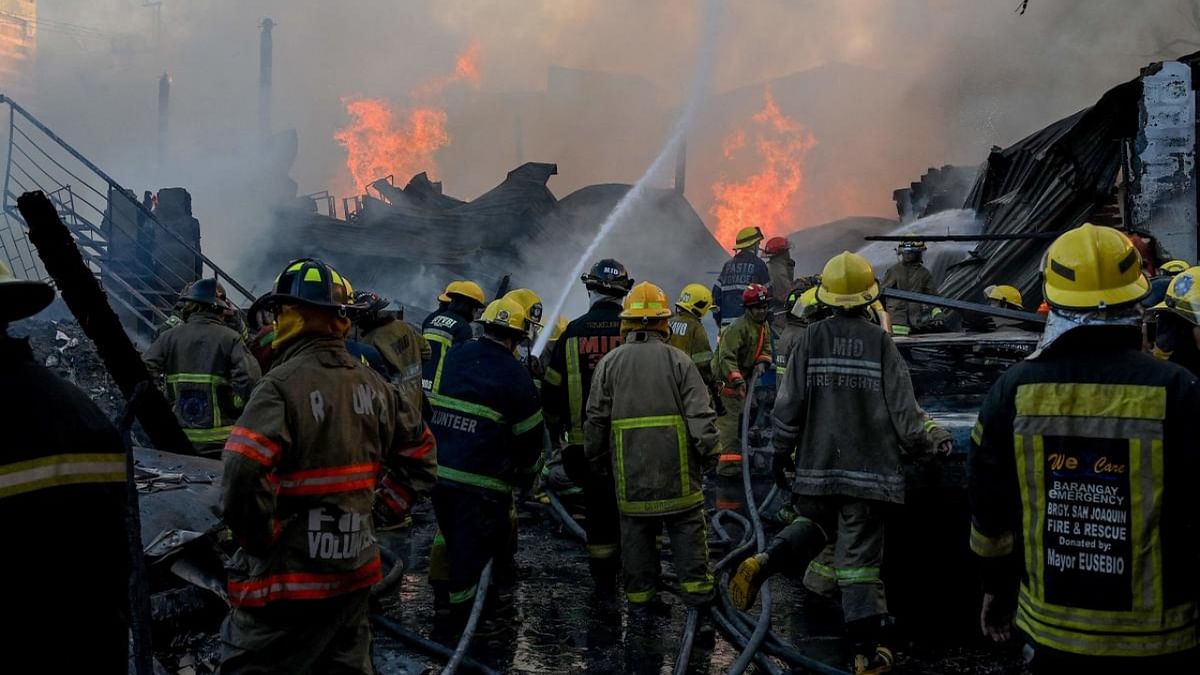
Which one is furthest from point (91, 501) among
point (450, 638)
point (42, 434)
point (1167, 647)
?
point (450, 638)

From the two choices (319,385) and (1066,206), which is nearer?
(319,385)

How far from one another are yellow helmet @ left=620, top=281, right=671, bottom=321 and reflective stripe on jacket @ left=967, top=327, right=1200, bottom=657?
2.78 metres

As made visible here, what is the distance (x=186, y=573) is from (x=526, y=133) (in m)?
35.6

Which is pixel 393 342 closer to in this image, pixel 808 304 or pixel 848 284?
pixel 808 304

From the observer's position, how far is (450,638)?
17.1 ft

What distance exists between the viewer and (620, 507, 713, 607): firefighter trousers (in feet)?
16.8

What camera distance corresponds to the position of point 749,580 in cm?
475

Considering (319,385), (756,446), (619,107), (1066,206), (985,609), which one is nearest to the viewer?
(985,609)

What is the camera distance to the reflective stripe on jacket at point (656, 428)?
17.0 feet

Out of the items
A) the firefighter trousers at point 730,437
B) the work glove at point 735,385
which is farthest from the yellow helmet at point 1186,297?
the firefighter trousers at point 730,437

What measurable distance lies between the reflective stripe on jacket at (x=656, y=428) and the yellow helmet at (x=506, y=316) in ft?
1.86

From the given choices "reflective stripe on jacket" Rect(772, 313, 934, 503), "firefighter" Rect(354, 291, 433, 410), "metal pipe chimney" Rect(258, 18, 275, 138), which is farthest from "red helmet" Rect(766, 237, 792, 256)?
"metal pipe chimney" Rect(258, 18, 275, 138)

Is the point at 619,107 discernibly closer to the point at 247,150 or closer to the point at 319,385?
the point at 247,150

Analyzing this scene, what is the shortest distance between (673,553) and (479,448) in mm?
1180
